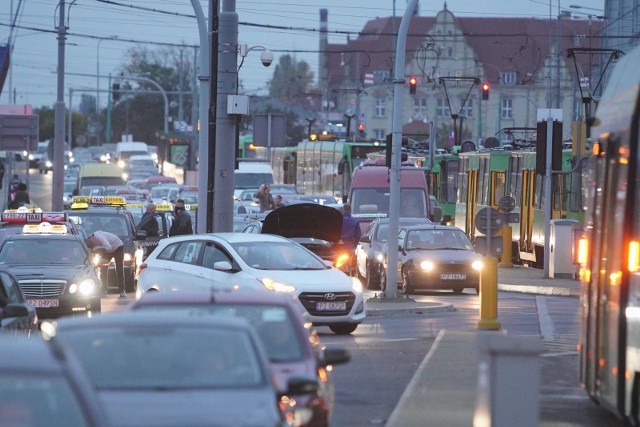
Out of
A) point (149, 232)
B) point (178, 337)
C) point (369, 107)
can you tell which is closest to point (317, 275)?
point (178, 337)

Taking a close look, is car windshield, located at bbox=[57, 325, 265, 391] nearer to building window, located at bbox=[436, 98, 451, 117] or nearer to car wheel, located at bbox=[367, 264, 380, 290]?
car wheel, located at bbox=[367, 264, 380, 290]

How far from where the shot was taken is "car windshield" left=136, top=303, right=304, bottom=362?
11.7 m

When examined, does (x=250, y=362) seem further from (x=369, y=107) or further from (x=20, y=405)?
(x=369, y=107)

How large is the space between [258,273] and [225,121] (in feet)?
24.8

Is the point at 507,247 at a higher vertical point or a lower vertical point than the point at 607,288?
lower

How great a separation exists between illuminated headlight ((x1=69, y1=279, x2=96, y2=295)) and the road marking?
720 centimetres

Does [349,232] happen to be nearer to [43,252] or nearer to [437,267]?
[437,267]

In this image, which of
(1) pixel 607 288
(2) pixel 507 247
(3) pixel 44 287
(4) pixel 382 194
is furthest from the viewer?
(4) pixel 382 194

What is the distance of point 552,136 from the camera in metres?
37.3

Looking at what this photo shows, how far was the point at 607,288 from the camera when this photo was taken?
12.8m

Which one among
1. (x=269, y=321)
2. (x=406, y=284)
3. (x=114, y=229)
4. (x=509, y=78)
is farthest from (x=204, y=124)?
(x=509, y=78)

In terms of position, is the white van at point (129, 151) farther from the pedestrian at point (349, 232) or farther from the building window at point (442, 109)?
the pedestrian at point (349, 232)

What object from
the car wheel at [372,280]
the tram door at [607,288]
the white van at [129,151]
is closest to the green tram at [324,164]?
the car wheel at [372,280]

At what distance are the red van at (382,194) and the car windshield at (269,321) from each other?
30.0 meters
